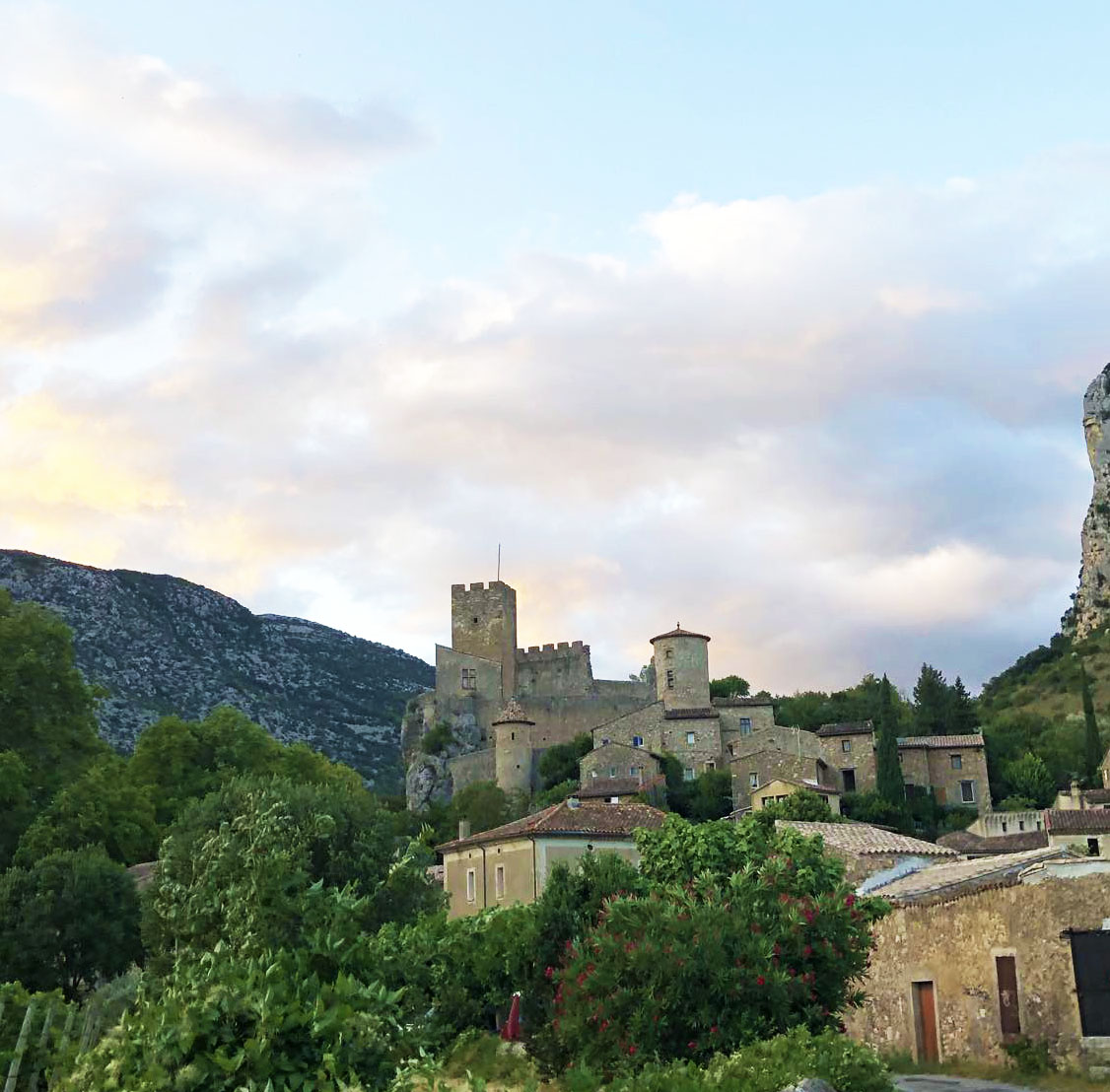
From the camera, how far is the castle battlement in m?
107

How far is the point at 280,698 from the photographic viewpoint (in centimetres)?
13562

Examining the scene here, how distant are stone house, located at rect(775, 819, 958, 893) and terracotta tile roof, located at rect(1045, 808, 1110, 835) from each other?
24.6 ft

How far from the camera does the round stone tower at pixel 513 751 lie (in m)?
89.9

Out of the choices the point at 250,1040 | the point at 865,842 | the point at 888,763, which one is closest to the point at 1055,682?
the point at 888,763

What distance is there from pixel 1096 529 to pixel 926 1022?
11014 centimetres

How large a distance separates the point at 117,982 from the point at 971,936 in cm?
1855

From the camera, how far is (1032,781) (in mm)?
75438

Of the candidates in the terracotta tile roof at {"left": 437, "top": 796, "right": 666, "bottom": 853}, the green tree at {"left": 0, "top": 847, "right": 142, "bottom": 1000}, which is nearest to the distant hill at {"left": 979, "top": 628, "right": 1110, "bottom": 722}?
the terracotta tile roof at {"left": 437, "top": 796, "right": 666, "bottom": 853}

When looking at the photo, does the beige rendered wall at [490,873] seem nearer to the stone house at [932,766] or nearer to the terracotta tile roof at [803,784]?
the terracotta tile roof at [803,784]

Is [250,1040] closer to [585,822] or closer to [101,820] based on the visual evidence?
[101,820]

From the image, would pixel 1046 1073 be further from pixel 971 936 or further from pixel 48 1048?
pixel 48 1048

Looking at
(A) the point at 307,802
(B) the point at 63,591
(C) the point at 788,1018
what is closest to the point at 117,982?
(A) the point at 307,802

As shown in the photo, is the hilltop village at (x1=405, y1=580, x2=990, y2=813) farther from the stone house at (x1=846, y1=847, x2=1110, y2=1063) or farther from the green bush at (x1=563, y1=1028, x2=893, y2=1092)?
the green bush at (x1=563, y1=1028, x2=893, y2=1092)

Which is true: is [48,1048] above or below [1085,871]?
below
